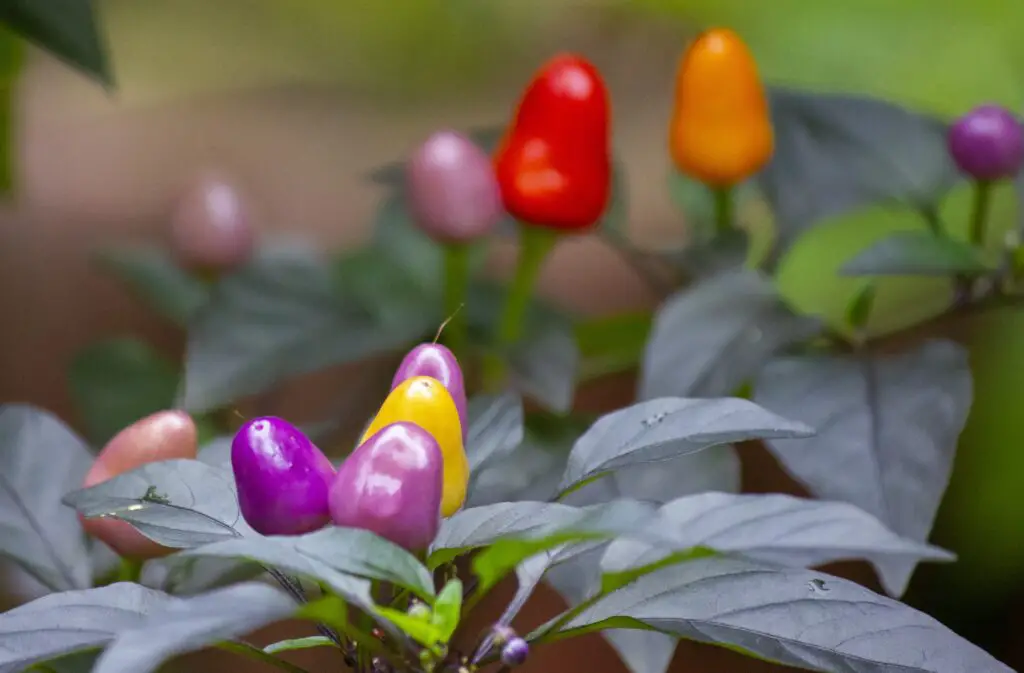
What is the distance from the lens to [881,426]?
1.93 feet

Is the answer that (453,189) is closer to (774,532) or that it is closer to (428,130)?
(774,532)

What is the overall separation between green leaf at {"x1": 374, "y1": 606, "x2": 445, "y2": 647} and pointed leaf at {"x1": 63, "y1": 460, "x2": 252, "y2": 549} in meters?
0.09

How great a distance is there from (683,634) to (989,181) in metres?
0.44

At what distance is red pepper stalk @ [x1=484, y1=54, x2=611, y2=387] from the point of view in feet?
2.12

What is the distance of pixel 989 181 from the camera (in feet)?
2.27

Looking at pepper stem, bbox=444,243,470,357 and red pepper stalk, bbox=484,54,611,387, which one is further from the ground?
red pepper stalk, bbox=484,54,611,387

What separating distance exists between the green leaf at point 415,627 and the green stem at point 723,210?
49 cm

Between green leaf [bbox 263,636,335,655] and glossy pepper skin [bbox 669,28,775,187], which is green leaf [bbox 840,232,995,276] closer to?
glossy pepper skin [bbox 669,28,775,187]

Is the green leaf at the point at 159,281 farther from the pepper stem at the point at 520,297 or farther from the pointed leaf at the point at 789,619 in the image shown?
the pointed leaf at the point at 789,619

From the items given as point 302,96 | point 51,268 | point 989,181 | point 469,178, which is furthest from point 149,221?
point 989,181

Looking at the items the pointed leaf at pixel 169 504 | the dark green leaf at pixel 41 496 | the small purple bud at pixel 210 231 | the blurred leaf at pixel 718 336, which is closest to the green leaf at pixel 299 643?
the pointed leaf at pixel 169 504

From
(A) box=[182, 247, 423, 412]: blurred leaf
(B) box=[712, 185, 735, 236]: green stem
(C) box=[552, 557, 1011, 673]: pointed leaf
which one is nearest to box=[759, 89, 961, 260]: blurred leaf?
(B) box=[712, 185, 735, 236]: green stem

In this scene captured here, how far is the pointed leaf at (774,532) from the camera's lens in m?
0.33

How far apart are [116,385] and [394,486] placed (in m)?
0.60
